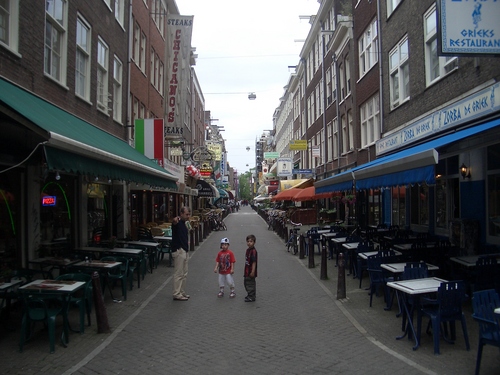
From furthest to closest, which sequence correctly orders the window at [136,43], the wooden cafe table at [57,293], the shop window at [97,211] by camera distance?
1. the window at [136,43]
2. the shop window at [97,211]
3. the wooden cafe table at [57,293]

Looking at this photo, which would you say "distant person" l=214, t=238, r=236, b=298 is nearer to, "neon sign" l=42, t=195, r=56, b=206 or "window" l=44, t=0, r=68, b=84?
"neon sign" l=42, t=195, r=56, b=206

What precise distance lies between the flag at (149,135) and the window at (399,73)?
8747mm

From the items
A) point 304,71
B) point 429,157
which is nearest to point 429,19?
point 429,157

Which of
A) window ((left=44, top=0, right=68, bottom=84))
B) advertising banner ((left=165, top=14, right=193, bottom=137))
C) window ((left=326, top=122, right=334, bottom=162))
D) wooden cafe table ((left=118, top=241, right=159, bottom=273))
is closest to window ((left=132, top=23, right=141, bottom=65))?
advertising banner ((left=165, top=14, right=193, bottom=137))

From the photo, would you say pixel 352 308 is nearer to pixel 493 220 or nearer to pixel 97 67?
pixel 493 220

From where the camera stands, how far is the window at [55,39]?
10680 millimetres

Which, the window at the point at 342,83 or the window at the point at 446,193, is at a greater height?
the window at the point at 342,83

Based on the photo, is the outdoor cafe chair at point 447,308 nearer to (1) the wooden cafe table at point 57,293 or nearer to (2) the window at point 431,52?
(1) the wooden cafe table at point 57,293

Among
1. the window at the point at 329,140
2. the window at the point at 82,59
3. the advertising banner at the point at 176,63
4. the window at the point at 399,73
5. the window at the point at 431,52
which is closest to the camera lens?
the window at the point at 82,59

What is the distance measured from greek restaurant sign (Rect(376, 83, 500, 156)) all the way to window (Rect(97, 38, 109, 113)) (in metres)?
10.00

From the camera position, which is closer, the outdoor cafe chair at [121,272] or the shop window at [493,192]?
→ the outdoor cafe chair at [121,272]

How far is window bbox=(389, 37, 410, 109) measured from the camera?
51.4 feet

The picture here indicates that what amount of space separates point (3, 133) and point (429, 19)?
11894mm

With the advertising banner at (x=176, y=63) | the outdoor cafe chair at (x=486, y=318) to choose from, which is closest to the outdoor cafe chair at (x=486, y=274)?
the outdoor cafe chair at (x=486, y=318)
